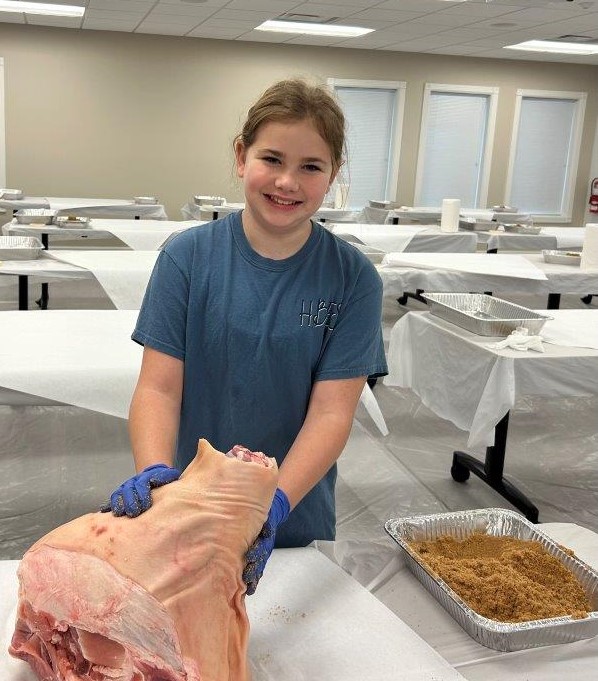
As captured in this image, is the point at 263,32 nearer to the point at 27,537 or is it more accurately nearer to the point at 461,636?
the point at 27,537

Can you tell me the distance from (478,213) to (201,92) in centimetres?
366

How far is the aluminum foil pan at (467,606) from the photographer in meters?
0.96

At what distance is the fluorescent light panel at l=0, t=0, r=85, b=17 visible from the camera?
690 centimetres

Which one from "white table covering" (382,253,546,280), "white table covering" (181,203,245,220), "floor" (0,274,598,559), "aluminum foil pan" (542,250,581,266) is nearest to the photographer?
"floor" (0,274,598,559)

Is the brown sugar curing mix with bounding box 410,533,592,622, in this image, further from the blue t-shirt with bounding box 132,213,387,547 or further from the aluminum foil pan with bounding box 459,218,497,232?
the aluminum foil pan with bounding box 459,218,497,232

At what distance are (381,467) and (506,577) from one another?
6.72 feet

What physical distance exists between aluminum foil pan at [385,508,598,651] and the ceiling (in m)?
5.22

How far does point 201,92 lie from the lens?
870 centimetres

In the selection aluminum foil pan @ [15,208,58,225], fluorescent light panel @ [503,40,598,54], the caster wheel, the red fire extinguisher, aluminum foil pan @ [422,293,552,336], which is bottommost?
the caster wheel

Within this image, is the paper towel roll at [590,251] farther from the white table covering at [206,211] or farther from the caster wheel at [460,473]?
the white table covering at [206,211]

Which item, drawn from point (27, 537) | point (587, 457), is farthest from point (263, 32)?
point (27, 537)

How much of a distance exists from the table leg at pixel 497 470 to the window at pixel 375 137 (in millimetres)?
6623

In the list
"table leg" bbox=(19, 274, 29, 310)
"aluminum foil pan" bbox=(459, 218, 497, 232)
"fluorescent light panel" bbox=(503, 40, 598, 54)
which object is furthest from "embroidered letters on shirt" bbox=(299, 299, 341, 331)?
"fluorescent light panel" bbox=(503, 40, 598, 54)

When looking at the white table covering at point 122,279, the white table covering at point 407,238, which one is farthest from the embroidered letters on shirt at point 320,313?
the white table covering at point 407,238
